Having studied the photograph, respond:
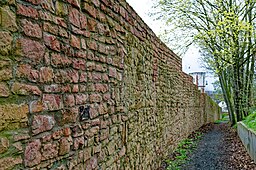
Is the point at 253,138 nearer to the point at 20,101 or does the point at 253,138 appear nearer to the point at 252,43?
the point at 20,101

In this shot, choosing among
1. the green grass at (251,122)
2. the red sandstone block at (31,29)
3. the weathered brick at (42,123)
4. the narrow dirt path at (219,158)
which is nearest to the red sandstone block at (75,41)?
the red sandstone block at (31,29)

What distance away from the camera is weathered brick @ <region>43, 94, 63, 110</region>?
7.13ft

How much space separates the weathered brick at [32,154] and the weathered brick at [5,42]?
63 cm

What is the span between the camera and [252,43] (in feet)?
39.5

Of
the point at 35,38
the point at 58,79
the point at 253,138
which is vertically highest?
the point at 35,38

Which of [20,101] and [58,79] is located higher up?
[58,79]

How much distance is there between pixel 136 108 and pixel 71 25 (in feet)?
7.72

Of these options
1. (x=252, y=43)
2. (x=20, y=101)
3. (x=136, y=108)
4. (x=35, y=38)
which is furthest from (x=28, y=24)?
(x=252, y=43)

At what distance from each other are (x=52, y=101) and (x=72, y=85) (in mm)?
339

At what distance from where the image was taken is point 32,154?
1.99m

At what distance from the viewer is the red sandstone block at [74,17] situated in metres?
2.55

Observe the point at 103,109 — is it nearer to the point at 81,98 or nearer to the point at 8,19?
the point at 81,98

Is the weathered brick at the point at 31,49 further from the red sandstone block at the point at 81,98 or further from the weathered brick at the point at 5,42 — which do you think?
the red sandstone block at the point at 81,98

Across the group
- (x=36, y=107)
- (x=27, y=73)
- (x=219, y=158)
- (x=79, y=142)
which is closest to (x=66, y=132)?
(x=79, y=142)
